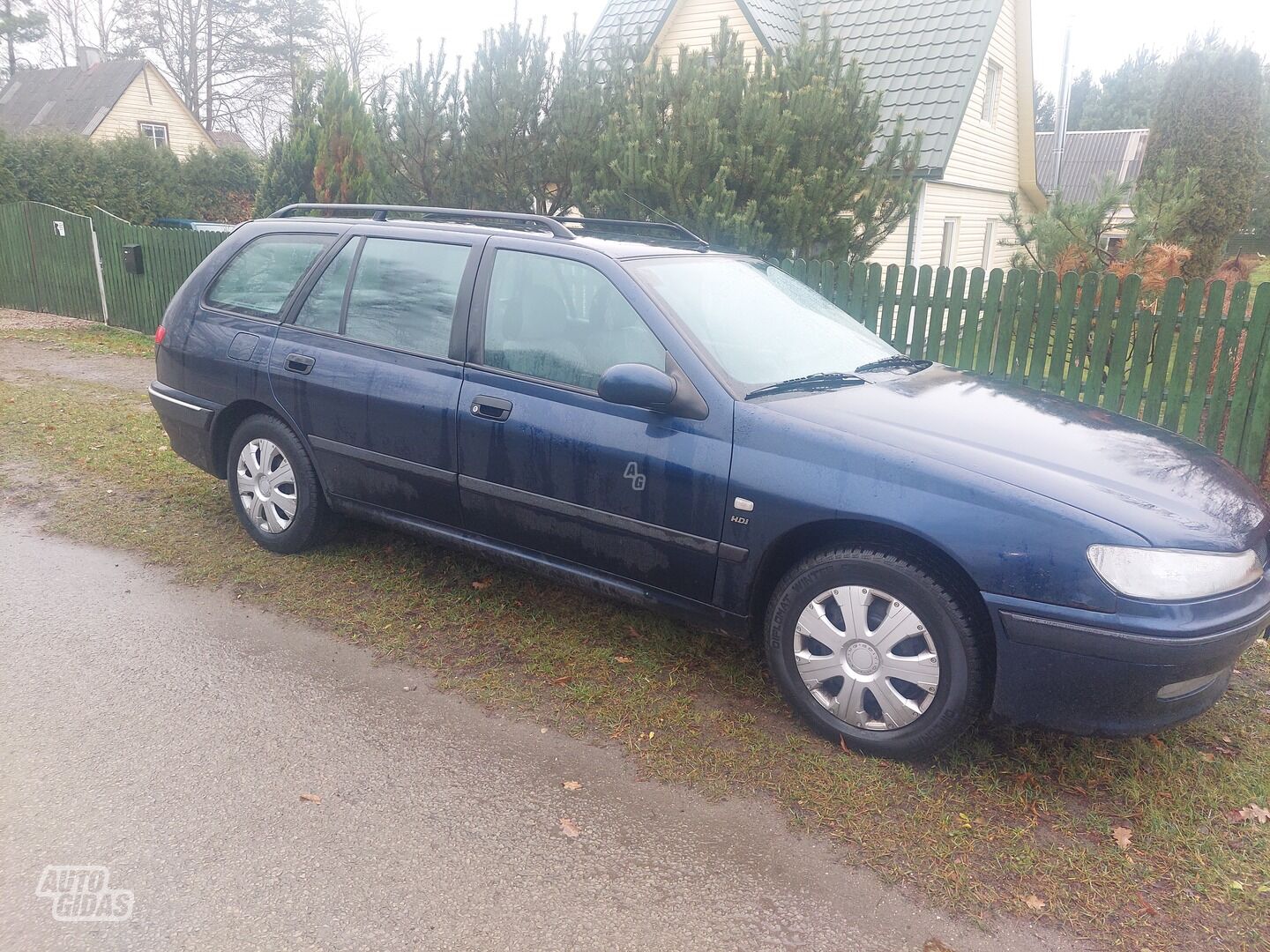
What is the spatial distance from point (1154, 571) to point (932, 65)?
1432 centimetres

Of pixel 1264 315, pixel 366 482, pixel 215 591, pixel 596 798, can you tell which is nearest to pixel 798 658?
pixel 596 798

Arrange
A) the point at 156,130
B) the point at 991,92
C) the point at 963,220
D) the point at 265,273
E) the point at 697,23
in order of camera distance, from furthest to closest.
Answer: the point at 156,130, the point at 991,92, the point at 963,220, the point at 697,23, the point at 265,273

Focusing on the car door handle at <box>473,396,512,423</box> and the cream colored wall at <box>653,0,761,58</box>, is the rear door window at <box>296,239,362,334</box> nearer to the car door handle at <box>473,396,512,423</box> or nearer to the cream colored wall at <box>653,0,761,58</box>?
the car door handle at <box>473,396,512,423</box>

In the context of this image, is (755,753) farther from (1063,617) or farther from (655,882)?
(1063,617)

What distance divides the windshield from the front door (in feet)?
0.69

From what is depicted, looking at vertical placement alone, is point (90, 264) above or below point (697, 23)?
below

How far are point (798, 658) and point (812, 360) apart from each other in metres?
1.31

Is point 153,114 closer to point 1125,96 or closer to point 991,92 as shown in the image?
point 991,92

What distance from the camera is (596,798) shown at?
3.11 meters

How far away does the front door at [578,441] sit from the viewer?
11.5ft

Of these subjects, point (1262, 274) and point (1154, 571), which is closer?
point (1154, 571)

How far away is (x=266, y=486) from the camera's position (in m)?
5.01

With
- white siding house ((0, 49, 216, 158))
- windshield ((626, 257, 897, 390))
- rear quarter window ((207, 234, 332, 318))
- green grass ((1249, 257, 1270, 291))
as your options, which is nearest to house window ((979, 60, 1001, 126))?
green grass ((1249, 257, 1270, 291))

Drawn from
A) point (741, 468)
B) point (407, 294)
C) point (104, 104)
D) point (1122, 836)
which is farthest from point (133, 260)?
point (104, 104)
